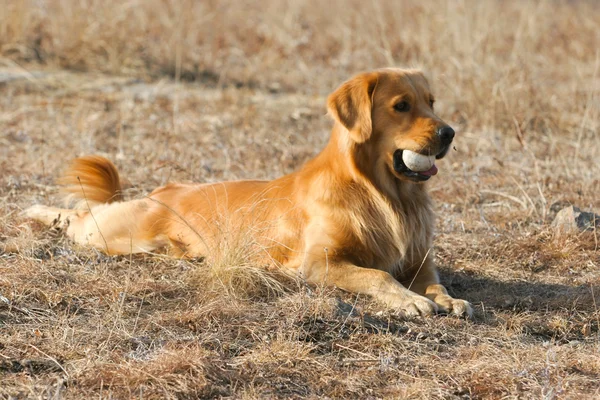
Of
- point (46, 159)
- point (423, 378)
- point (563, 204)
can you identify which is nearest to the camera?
point (423, 378)

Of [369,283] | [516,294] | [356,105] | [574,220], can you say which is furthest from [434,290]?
[574,220]

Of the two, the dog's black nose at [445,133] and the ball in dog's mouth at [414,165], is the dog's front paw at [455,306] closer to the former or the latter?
the ball in dog's mouth at [414,165]

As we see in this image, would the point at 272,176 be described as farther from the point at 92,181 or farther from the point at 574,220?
the point at 574,220

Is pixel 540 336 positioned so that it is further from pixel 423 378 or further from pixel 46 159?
pixel 46 159

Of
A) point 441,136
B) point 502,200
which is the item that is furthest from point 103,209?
point 502,200

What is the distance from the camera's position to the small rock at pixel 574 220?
6129 millimetres

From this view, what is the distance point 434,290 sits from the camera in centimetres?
498

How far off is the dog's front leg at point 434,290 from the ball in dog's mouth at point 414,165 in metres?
0.54

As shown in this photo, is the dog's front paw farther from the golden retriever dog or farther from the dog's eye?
the dog's eye

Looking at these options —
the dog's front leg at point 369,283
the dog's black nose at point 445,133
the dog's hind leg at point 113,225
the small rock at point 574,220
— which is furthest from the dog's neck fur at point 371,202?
the small rock at point 574,220

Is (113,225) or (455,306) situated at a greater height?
(455,306)

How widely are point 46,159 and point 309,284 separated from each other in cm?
387

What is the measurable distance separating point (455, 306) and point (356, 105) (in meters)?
1.29

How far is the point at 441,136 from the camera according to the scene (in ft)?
16.2
